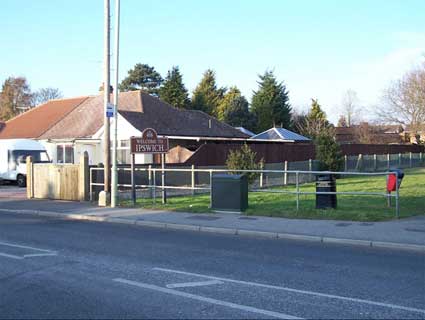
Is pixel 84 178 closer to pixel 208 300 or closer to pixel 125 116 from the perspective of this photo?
pixel 208 300

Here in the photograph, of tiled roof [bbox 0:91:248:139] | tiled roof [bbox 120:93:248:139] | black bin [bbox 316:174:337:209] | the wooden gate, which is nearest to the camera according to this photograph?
black bin [bbox 316:174:337:209]

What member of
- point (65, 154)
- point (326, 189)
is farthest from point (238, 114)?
point (326, 189)

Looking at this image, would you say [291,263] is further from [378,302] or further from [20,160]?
[20,160]

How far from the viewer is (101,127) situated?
3906 cm

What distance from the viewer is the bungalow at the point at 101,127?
35.8 metres

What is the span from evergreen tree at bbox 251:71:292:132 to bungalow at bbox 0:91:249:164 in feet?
87.0

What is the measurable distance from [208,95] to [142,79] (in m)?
9.91

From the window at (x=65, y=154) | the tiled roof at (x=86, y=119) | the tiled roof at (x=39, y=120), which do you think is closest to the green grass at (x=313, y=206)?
the window at (x=65, y=154)

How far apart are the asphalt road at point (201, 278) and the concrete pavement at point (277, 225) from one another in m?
0.57

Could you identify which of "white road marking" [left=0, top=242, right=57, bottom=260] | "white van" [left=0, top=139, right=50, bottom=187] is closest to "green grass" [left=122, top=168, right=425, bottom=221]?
"white road marking" [left=0, top=242, right=57, bottom=260]

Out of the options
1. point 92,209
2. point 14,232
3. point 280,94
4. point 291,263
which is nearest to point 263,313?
point 291,263

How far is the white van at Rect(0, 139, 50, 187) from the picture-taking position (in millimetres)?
31500

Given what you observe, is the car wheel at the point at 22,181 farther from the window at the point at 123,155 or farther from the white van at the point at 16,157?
the window at the point at 123,155

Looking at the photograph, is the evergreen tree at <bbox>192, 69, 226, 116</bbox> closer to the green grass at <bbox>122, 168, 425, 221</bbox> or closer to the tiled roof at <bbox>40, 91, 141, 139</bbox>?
the tiled roof at <bbox>40, 91, 141, 139</bbox>
